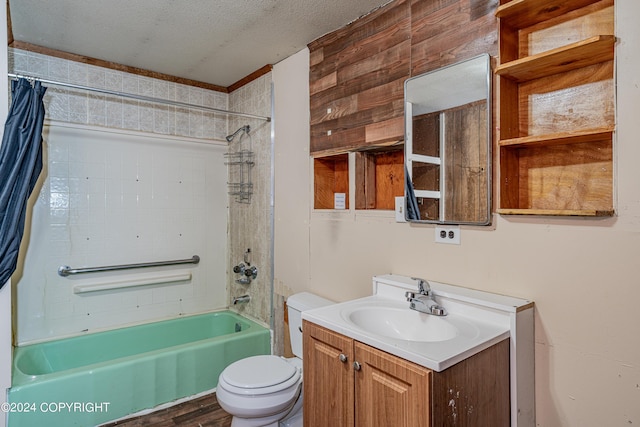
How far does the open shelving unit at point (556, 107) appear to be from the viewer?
1.29 m

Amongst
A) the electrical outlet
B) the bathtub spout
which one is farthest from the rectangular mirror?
the bathtub spout

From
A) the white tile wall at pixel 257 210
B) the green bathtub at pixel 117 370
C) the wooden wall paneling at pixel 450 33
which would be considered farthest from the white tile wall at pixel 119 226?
the wooden wall paneling at pixel 450 33

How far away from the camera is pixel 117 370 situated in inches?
90.5

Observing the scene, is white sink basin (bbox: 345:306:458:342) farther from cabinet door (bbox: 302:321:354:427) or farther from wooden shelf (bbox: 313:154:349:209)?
wooden shelf (bbox: 313:154:349:209)

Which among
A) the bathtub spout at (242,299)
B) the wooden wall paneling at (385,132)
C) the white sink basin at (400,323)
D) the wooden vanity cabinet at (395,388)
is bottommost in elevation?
the bathtub spout at (242,299)

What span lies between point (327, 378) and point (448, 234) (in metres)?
0.81

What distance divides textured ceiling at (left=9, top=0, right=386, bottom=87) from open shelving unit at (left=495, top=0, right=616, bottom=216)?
84 centimetres

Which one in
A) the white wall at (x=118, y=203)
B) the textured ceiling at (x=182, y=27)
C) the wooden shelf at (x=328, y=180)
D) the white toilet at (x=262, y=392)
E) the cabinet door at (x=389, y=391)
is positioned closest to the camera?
the cabinet door at (x=389, y=391)

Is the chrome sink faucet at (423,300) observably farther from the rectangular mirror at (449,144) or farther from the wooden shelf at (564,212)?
the wooden shelf at (564,212)

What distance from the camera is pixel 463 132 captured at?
5.42 feet

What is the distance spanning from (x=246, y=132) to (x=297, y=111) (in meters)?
0.77

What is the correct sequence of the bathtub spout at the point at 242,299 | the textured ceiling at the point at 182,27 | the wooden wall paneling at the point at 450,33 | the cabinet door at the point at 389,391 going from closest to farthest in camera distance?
the cabinet door at the point at 389,391
the wooden wall paneling at the point at 450,33
the textured ceiling at the point at 182,27
the bathtub spout at the point at 242,299

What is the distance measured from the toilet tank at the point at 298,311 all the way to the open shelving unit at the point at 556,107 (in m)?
1.22

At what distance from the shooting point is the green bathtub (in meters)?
2.10
